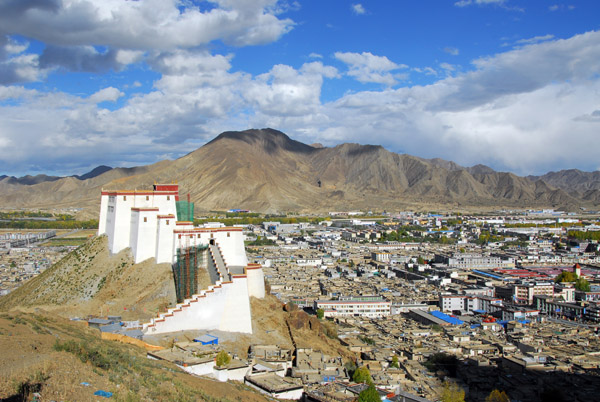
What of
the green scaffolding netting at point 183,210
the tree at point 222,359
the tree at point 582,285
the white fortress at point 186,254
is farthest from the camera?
the tree at point 582,285

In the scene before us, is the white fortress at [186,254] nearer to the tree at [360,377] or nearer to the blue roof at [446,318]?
the tree at [360,377]

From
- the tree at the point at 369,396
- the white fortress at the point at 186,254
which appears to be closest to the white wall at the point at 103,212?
the white fortress at the point at 186,254

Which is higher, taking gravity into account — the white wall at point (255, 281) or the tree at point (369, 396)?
the white wall at point (255, 281)

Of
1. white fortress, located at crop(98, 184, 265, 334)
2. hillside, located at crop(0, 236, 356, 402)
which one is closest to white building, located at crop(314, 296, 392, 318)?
hillside, located at crop(0, 236, 356, 402)

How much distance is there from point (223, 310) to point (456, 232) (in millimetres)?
87671

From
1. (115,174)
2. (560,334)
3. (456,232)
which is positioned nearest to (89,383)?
(560,334)

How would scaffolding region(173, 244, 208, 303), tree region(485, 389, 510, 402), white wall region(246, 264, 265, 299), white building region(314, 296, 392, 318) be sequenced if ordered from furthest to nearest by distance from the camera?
white building region(314, 296, 392, 318) → white wall region(246, 264, 265, 299) → scaffolding region(173, 244, 208, 303) → tree region(485, 389, 510, 402)

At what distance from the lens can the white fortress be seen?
65.4 ft

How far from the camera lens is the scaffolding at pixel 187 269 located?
21.7 meters

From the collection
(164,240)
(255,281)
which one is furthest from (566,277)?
(164,240)

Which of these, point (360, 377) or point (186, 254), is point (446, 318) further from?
point (186, 254)

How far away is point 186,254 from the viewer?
22391 millimetres

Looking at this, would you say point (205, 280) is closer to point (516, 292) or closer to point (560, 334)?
point (560, 334)

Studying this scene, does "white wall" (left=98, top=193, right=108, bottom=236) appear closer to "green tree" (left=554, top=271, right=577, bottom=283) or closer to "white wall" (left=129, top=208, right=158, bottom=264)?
"white wall" (left=129, top=208, right=158, bottom=264)
